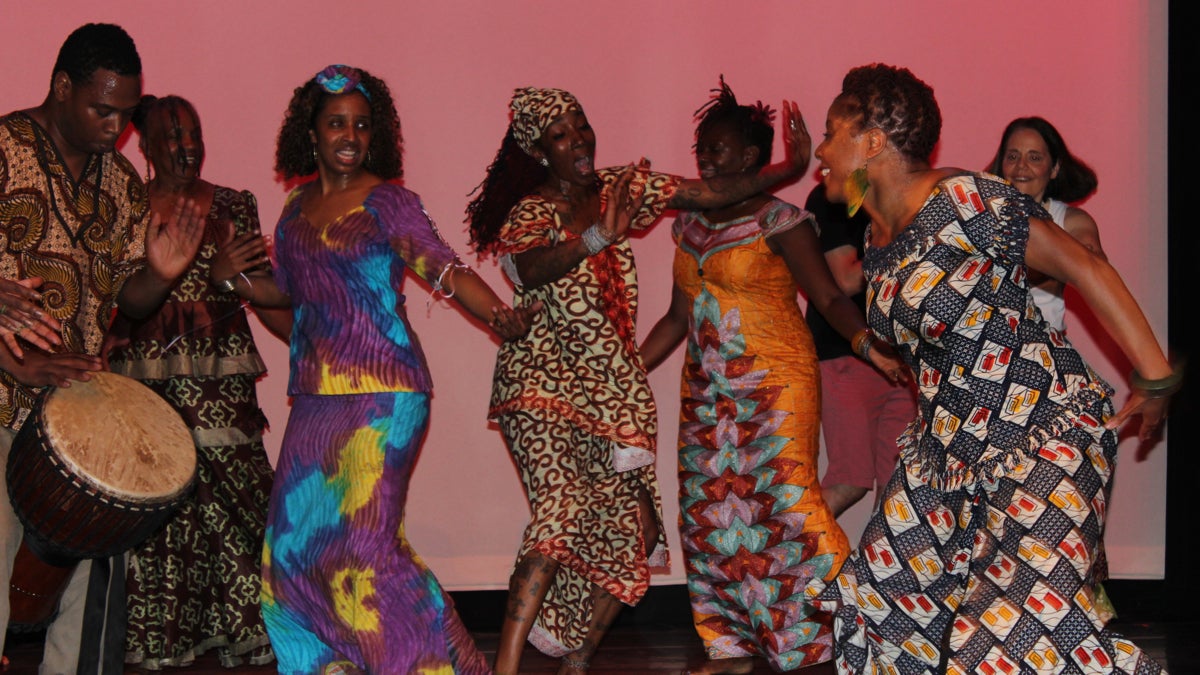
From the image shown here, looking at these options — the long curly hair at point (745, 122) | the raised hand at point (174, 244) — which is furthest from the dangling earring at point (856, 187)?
the raised hand at point (174, 244)

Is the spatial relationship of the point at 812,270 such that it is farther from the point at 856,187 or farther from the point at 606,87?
the point at 606,87

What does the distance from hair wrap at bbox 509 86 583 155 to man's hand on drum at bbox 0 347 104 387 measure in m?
1.78

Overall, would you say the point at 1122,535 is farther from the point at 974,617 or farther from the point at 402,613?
the point at 402,613

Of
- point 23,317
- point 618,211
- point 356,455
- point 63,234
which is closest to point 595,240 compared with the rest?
point 618,211

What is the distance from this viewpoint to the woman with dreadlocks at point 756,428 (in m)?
5.38

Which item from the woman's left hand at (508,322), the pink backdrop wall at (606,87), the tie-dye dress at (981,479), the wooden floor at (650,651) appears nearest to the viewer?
the tie-dye dress at (981,479)

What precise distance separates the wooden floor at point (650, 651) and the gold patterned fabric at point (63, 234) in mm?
1790

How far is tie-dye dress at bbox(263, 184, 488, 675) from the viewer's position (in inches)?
166

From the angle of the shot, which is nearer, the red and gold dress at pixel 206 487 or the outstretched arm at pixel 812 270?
the outstretched arm at pixel 812 270

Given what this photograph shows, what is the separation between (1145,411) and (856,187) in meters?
0.96

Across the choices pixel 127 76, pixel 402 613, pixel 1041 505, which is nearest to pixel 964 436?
pixel 1041 505

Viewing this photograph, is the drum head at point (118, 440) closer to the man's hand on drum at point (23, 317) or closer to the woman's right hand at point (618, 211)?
the man's hand on drum at point (23, 317)

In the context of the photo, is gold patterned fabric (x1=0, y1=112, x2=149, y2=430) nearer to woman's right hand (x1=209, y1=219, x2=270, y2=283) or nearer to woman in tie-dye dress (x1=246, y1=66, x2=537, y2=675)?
woman's right hand (x1=209, y1=219, x2=270, y2=283)

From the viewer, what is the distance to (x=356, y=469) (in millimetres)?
4238
